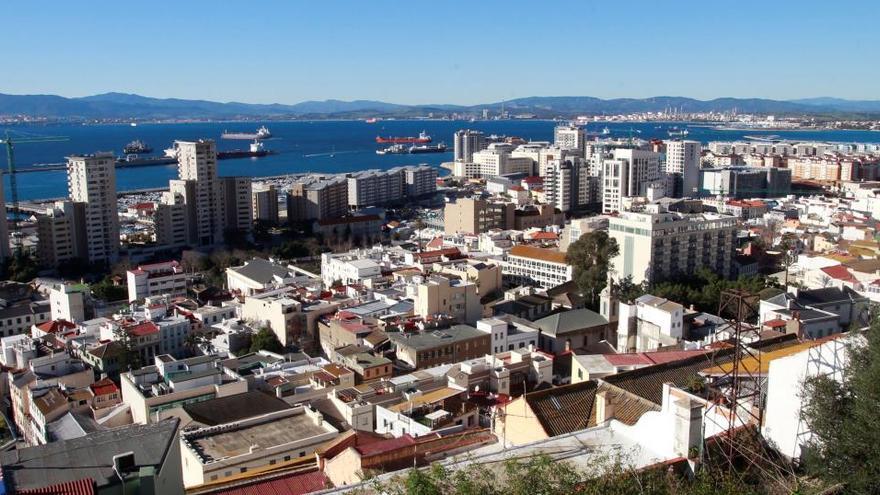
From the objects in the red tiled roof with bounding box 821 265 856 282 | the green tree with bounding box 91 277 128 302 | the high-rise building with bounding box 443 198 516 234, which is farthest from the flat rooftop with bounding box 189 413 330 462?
the high-rise building with bounding box 443 198 516 234

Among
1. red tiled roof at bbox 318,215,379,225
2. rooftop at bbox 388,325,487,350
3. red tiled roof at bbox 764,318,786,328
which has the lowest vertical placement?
red tiled roof at bbox 318,215,379,225

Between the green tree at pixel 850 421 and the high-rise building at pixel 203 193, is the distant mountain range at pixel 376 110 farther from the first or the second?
the green tree at pixel 850 421

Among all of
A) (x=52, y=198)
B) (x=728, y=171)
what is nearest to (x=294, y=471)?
(x=728, y=171)

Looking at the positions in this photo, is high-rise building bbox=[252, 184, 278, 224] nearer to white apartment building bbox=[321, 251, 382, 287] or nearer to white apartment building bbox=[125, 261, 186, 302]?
white apartment building bbox=[321, 251, 382, 287]

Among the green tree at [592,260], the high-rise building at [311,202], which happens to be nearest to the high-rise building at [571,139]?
the high-rise building at [311,202]

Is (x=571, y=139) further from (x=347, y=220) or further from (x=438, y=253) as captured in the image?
(x=438, y=253)

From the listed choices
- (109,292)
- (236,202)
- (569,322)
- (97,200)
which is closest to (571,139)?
(236,202)
